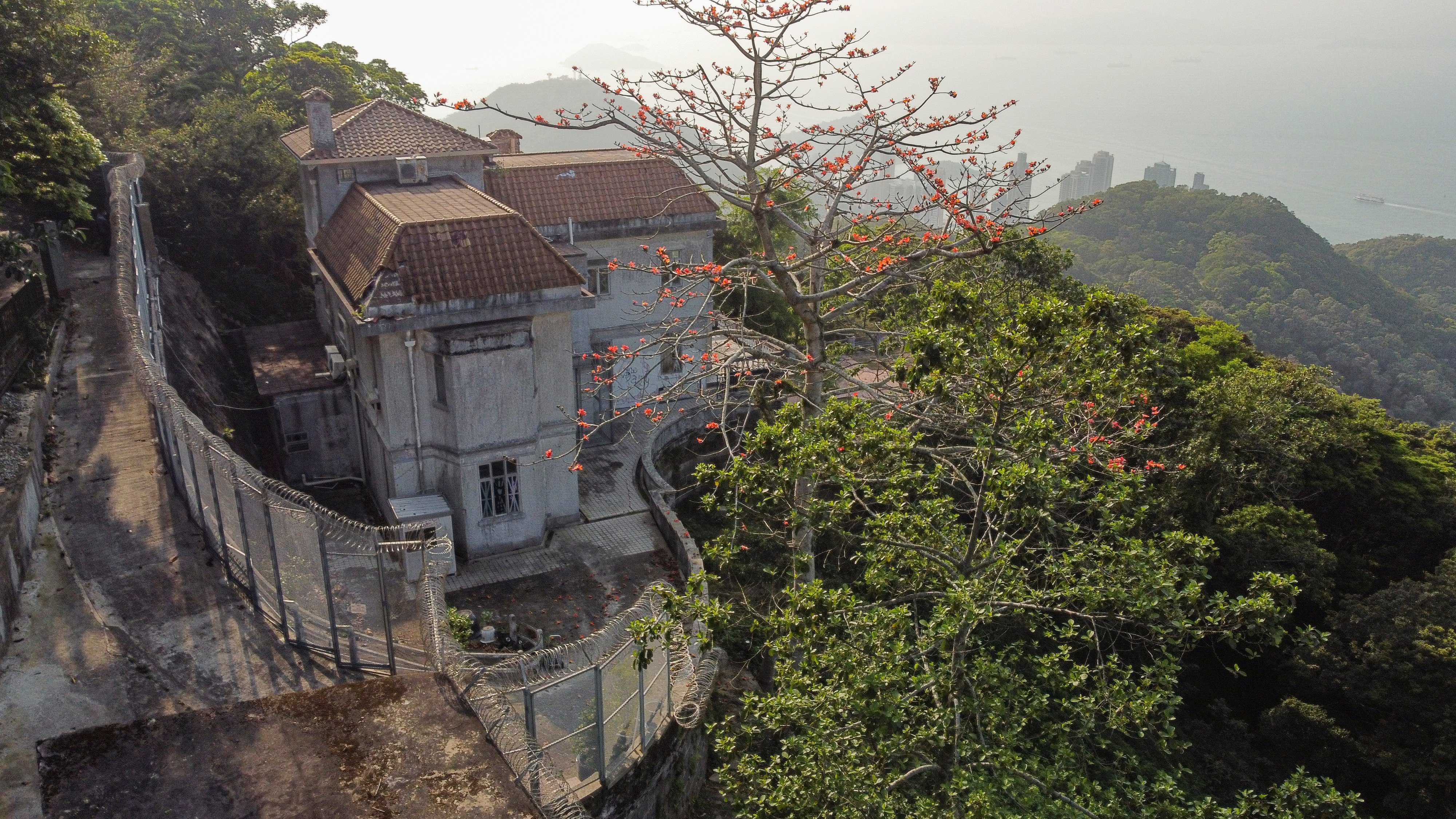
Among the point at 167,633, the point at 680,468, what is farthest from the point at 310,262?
the point at 167,633

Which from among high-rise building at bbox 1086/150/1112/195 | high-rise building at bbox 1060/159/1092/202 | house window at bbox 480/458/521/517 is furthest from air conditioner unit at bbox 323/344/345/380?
high-rise building at bbox 1086/150/1112/195

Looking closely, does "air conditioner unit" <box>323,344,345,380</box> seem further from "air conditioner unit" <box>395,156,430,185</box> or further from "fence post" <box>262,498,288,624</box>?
"fence post" <box>262,498,288,624</box>

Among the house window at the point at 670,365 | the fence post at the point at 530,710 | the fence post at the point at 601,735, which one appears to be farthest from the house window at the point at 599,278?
the fence post at the point at 530,710

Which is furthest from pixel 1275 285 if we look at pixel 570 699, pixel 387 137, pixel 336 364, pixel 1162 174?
pixel 570 699

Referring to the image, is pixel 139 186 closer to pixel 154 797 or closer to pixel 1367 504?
pixel 154 797

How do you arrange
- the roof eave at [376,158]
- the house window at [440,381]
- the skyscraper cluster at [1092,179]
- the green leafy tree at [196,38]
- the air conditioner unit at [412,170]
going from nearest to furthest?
the house window at [440,381]
the roof eave at [376,158]
the air conditioner unit at [412,170]
the green leafy tree at [196,38]
the skyscraper cluster at [1092,179]

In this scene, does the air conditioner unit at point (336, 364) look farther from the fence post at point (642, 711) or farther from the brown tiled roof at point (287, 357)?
the fence post at point (642, 711)
